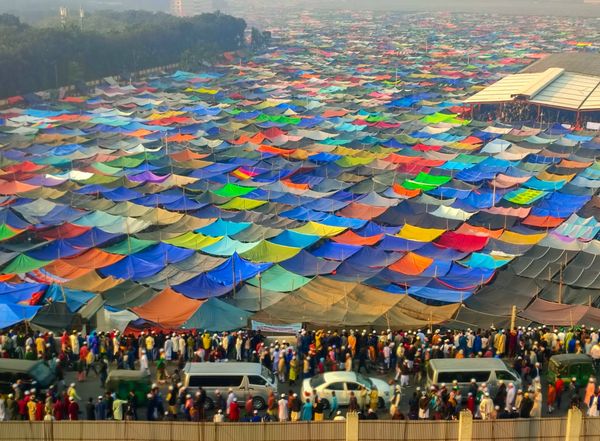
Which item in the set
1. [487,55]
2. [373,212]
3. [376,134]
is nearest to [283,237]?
[373,212]

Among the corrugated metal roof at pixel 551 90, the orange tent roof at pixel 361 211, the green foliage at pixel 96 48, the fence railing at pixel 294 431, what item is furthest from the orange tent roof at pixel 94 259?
the green foliage at pixel 96 48

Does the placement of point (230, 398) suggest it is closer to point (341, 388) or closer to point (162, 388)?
point (341, 388)

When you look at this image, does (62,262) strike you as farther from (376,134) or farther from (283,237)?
(376,134)

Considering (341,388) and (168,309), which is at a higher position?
(341,388)

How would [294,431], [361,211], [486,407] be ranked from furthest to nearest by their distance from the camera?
[361,211], [486,407], [294,431]

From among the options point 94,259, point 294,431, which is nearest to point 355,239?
point 94,259

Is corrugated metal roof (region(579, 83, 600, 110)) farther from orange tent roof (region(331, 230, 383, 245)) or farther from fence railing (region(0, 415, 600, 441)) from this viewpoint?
fence railing (region(0, 415, 600, 441))
